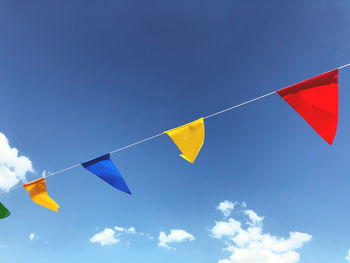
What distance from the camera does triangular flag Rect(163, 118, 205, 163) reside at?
375 cm

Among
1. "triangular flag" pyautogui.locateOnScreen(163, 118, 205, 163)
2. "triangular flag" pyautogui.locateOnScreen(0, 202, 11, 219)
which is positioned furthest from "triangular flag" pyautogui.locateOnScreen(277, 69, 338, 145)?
"triangular flag" pyautogui.locateOnScreen(0, 202, 11, 219)

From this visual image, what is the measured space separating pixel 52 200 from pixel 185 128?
3836 millimetres

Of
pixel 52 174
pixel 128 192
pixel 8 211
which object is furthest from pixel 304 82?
pixel 8 211

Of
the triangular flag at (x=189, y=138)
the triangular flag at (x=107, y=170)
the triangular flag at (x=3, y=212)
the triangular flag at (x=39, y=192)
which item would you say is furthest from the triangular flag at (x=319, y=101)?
the triangular flag at (x=3, y=212)

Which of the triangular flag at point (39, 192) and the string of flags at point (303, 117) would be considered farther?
the triangular flag at point (39, 192)

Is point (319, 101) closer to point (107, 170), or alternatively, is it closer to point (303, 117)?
point (303, 117)

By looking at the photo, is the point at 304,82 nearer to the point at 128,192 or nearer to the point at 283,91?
the point at 283,91

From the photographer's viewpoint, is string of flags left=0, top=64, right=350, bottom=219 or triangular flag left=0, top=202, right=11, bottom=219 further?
triangular flag left=0, top=202, right=11, bottom=219

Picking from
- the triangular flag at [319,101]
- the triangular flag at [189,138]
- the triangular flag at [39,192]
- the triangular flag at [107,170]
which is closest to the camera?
the triangular flag at [319,101]

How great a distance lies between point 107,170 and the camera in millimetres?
4344

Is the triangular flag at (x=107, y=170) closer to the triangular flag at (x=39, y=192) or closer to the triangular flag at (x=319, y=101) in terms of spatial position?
the triangular flag at (x=39, y=192)

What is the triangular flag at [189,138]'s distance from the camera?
12.3 ft

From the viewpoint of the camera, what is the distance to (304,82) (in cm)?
334

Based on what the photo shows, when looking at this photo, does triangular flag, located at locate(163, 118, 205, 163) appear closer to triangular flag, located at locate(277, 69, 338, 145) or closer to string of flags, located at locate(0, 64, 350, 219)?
string of flags, located at locate(0, 64, 350, 219)
